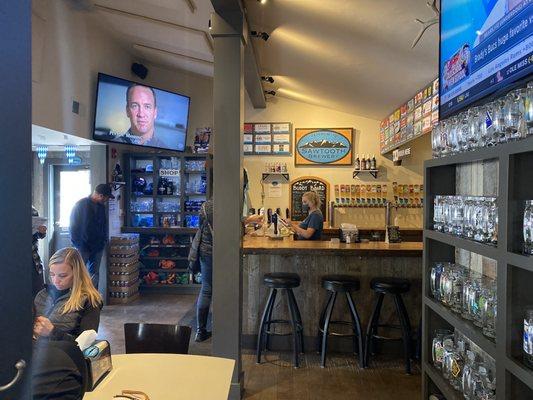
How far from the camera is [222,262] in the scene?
9.98 feet

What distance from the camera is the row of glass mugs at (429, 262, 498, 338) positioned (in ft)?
4.93

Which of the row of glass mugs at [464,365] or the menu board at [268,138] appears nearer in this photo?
the row of glass mugs at [464,365]

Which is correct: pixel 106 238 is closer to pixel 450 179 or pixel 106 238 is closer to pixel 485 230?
pixel 450 179

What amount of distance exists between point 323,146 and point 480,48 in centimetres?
556

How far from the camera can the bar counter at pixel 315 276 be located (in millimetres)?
3854

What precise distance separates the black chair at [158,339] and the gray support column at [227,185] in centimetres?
87

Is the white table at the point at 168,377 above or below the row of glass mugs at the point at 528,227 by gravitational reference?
below

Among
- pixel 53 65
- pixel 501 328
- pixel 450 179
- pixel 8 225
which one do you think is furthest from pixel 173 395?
pixel 53 65

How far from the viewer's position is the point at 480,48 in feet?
5.31

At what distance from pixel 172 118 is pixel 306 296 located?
3376mm

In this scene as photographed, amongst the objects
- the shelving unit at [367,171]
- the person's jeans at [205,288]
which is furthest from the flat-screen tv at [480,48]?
the shelving unit at [367,171]

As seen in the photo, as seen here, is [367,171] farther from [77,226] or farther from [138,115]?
[77,226]

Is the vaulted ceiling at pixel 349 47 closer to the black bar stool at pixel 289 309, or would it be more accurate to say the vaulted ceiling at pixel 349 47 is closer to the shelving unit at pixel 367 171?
the shelving unit at pixel 367 171

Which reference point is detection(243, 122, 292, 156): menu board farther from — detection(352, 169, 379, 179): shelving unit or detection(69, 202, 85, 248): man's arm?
detection(69, 202, 85, 248): man's arm
